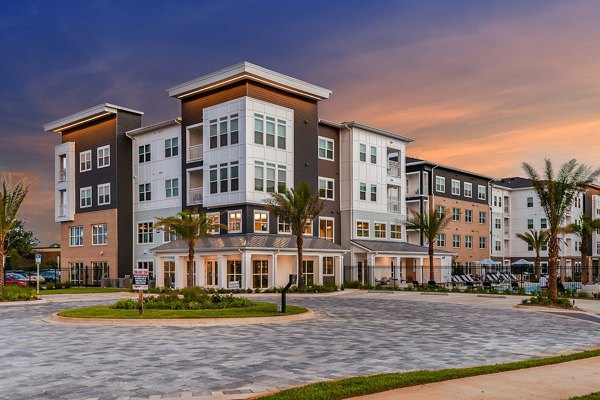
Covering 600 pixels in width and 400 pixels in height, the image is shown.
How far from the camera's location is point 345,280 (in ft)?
165

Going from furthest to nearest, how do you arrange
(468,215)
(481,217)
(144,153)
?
(481,217)
(468,215)
(144,153)

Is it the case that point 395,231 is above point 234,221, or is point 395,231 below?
below

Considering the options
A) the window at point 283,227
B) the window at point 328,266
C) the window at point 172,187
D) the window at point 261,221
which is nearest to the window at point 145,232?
the window at point 172,187

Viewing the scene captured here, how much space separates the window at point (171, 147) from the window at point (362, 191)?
52.8ft

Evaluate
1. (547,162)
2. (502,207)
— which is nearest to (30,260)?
(502,207)

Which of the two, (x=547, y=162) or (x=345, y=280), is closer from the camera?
(x=547, y=162)

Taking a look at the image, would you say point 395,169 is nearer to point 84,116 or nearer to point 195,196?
point 195,196

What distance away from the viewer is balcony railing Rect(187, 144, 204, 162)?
47422mm

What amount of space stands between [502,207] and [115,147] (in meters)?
51.5

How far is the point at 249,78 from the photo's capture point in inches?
1689

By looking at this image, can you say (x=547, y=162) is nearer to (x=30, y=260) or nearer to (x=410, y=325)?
(x=410, y=325)

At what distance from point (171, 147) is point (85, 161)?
435 inches

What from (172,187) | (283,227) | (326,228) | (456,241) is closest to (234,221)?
(283,227)

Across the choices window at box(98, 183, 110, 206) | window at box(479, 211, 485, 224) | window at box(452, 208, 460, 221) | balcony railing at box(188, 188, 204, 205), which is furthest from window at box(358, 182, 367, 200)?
window at box(479, 211, 485, 224)
